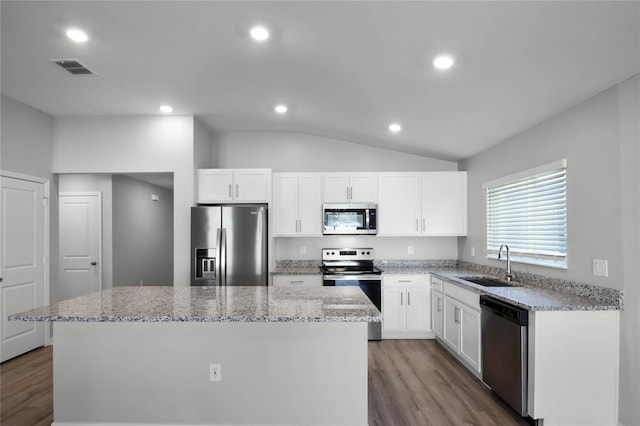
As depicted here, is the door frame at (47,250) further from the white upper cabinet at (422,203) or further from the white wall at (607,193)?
the white wall at (607,193)

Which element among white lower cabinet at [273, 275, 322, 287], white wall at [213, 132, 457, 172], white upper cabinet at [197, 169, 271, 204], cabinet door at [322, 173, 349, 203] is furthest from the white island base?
white wall at [213, 132, 457, 172]

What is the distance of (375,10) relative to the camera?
201 cm

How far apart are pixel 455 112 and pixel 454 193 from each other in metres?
1.71

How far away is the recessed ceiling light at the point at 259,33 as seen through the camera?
7.57 feet

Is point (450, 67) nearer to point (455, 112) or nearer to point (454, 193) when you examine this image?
point (455, 112)

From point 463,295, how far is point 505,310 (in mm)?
832

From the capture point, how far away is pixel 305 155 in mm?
5180

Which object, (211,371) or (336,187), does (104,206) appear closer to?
(336,187)

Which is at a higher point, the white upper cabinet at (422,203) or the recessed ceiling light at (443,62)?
the recessed ceiling light at (443,62)

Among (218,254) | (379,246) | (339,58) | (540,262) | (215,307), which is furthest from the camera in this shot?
(379,246)

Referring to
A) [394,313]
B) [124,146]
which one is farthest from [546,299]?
[124,146]

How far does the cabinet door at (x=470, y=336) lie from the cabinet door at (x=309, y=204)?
2.06 metres

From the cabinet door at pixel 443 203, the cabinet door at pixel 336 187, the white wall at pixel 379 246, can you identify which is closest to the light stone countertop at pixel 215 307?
the cabinet door at pixel 336 187

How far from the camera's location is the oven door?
448cm
